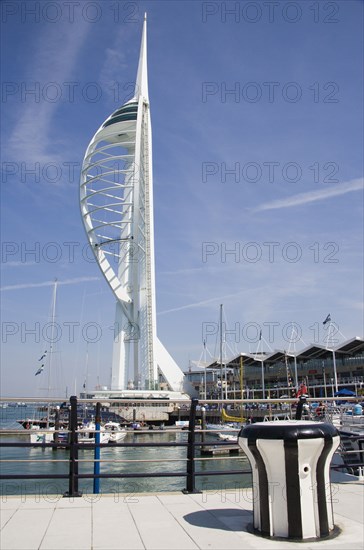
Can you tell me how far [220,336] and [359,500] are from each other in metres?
72.1

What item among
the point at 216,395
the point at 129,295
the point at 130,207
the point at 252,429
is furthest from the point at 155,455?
the point at 216,395

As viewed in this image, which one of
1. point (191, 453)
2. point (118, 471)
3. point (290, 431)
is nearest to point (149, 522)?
point (191, 453)

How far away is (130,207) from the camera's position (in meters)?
66.9

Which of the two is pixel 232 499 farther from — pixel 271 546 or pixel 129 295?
pixel 129 295

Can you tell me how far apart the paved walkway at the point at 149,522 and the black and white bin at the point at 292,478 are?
150 millimetres

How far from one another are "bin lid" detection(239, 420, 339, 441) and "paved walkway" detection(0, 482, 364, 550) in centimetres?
86

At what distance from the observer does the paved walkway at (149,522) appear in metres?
4.33

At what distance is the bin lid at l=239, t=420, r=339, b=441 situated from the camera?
4.49 metres

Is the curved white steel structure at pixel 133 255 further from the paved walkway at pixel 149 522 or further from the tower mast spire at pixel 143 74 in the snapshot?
the paved walkway at pixel 149 522

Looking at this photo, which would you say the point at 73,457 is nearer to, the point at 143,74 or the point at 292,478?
the point at 292,478

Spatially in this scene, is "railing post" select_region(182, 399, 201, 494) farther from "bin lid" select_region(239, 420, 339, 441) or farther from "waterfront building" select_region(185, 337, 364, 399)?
"waterfront building" select_region(185, 337, 364, 399)

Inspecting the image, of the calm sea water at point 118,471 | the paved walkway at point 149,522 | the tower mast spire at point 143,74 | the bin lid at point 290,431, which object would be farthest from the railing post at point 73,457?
the tower mast spire at point 143,74

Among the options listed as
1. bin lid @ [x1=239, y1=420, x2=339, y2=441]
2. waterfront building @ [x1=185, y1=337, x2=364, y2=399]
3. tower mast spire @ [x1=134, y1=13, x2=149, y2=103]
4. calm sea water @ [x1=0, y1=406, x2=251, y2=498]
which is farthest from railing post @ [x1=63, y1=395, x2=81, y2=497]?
tower mast spire @ [x1=134, y1=13, x2=149, y2=103]

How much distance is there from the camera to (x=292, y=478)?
4.47 meters
